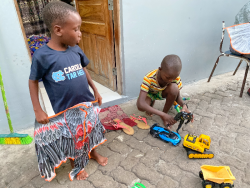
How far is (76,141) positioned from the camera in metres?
1.61

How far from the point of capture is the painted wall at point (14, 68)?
2.01m

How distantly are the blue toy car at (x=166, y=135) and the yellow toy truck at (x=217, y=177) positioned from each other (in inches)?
20.8

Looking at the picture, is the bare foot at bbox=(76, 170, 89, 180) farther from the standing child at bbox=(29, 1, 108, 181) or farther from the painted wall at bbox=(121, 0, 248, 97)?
the painted wall at bbox=(121, 0, 248, 97)

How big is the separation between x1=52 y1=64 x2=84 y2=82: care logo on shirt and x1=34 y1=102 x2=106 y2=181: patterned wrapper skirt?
0.26m

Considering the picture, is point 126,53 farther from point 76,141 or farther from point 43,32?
Answer: point 43,32

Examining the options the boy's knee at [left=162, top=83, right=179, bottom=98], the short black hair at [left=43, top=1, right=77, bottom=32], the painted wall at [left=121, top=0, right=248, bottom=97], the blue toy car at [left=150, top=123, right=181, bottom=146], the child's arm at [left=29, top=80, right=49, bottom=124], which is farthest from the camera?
the painted wall at [left=121, top=0, right=248, bottom=97]

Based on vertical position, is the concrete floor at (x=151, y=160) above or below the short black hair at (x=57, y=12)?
below

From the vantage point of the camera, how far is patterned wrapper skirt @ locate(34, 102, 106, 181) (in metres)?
1.52

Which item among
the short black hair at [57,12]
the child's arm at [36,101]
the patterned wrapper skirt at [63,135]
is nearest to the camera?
the short black hair at [57,12]

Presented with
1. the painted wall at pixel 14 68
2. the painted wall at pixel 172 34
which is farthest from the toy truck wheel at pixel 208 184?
the painted wall at pixel 14 68

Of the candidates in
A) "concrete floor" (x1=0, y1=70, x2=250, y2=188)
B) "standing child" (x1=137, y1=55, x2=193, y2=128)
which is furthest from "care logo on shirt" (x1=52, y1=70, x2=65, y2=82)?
"standing child" (x1=137, y1=55, x2=193, y2=128)

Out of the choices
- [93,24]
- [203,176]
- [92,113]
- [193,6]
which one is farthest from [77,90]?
[193,6]

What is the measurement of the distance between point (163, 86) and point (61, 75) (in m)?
1.44

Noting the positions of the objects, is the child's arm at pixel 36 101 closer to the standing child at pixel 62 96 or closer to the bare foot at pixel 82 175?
the standing child at pixel 62 96
